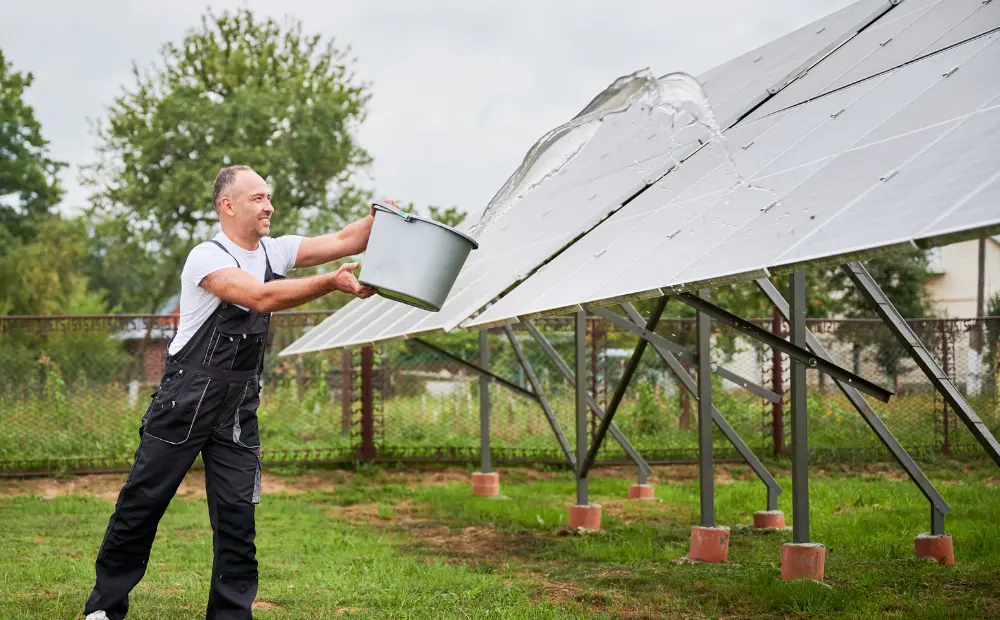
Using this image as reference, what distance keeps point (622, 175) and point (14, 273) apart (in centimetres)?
2832

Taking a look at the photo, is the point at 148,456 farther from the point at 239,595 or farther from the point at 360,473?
the point at 360,473

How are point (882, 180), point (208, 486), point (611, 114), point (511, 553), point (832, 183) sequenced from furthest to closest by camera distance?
point (611, 114) < point (511, 553) < point (208, 486) < point (832, 183) < point (882, 180)

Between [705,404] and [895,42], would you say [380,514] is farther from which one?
[895,42]

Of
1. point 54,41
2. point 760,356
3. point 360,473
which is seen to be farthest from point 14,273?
point 760,356

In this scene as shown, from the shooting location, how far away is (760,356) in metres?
12.2

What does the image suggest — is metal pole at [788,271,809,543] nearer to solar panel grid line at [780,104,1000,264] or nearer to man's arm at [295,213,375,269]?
solar panel grid line at [780,104,1000,264]

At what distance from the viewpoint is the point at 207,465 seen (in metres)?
3.85

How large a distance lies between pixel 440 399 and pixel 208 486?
800 centimetres

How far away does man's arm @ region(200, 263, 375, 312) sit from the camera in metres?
3.36

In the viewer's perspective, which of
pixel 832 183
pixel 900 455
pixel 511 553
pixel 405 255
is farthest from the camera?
pixel 511 553

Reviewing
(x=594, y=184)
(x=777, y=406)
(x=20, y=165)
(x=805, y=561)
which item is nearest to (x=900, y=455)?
(x=805, y=561)

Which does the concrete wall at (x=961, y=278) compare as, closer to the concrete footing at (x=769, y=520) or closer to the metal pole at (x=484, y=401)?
the metal pole at (x=484, y=401)

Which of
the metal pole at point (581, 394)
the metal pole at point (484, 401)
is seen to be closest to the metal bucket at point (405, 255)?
the metal pole at point (581, 394)

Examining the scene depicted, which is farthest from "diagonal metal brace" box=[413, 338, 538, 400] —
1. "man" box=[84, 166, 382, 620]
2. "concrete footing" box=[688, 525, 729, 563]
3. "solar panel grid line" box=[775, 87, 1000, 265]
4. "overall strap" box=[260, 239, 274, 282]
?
"solar panel grid line" box=[775, 87, 1000, 265]
